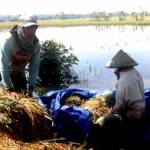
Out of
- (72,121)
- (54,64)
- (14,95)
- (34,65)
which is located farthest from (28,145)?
(54,64)

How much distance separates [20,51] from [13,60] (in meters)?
0.21

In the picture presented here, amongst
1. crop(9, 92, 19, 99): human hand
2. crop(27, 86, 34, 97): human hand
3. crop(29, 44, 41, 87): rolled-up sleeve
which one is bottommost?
crop(27, 86, 34, 97): human hand

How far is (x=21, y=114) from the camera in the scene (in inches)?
265

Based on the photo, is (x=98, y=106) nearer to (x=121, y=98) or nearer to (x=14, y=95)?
(x=121, y=98)

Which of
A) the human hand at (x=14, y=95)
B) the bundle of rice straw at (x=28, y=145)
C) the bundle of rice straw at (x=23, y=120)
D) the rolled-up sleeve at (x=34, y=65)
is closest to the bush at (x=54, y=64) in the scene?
the rolled-up sleeve at (x=34, y=65)

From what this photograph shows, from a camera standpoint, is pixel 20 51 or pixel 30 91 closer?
pixel 20 51

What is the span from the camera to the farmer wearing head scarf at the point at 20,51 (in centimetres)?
709

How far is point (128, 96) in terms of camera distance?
6328 mm

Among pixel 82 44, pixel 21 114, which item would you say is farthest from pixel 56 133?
pixel 82 44

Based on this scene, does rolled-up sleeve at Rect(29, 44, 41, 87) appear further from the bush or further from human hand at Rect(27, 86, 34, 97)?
the bush

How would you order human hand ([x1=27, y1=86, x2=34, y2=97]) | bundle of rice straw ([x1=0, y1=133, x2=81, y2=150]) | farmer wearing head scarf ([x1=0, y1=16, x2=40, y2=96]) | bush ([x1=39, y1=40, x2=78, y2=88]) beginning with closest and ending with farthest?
bundle of rice straw ([x1=0, y1=133, x2=81, y2=150]) < farmer wearing head scarf ([x1=0, y1=16, x2=40, y2=96]) < human hand ([x1=27, y1=86, x2=34, y2=97]) < bush ([x1=39, y1=40, x2=78, y2=88])

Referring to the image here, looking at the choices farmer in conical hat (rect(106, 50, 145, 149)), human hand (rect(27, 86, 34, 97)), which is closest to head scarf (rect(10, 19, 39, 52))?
human hand (rect(27, 86, 34, 97))

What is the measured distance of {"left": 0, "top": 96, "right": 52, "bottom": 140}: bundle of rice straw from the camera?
6.57 metres

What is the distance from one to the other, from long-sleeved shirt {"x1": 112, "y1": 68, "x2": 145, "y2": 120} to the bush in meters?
5.73
